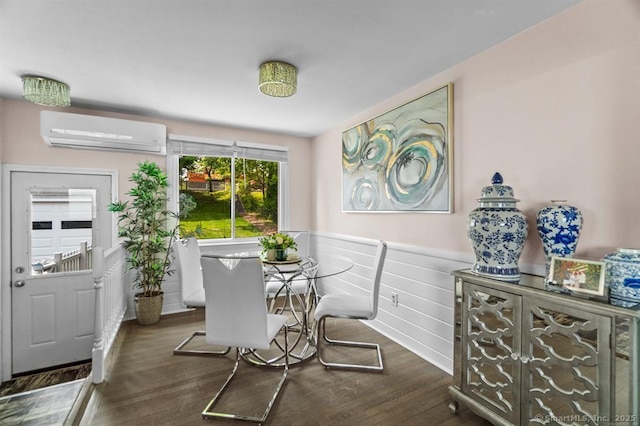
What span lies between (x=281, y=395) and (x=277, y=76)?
90.4 inches

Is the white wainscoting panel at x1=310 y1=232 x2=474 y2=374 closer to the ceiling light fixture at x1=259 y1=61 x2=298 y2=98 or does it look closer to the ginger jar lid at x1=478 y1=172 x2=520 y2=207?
the ginger jar lid at x1=478 y1=172 x2=520 y2=207

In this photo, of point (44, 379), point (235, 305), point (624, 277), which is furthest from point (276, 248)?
point (44, 379)

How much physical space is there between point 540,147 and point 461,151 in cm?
54

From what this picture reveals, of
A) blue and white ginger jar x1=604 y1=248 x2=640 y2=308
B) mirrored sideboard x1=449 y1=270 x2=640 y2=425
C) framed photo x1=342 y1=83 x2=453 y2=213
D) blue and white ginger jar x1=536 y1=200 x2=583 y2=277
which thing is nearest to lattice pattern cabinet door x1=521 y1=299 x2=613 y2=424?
mirrored sideboard x1=449 y1=270 x2=640 y2=425

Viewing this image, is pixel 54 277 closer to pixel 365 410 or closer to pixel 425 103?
pixel 365 410

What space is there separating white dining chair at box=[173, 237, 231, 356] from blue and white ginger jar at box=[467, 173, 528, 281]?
2.26 m

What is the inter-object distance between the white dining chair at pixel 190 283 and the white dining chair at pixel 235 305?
2.57 feet

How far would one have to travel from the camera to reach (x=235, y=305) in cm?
175

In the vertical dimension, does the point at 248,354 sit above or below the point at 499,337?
below

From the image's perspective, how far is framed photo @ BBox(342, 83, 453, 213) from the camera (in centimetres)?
229

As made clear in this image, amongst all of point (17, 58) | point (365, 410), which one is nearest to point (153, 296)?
point (17, 58)

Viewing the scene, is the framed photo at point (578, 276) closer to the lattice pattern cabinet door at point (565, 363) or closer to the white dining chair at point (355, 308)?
the lattice pattern cabinet door at point (565, 363)

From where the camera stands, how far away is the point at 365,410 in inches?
70.6

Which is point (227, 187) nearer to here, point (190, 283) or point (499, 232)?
point (190, 283)
